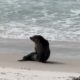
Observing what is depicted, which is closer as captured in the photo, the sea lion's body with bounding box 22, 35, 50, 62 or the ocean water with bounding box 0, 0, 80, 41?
the sea lion's body with bounding box 22, 35, 50, 62

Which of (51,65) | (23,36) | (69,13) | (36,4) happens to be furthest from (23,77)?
(36,4)

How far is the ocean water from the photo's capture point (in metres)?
13.9

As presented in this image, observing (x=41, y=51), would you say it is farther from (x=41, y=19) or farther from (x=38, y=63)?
(x=41, y=19)

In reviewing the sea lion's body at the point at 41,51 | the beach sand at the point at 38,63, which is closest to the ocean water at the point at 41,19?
the beach sand at the point at 38,63

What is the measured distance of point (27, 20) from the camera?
16.1 meters

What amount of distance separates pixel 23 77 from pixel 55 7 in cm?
1149

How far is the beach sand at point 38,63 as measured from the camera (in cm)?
733

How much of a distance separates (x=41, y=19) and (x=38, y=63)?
6.52 metres

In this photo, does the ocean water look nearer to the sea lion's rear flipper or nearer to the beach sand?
the beach sand

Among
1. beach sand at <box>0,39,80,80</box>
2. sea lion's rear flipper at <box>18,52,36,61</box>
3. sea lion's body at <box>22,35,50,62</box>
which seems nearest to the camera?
beach sand at <box>0,39,80,80</box>

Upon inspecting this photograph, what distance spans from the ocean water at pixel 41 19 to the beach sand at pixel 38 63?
1.14 meters

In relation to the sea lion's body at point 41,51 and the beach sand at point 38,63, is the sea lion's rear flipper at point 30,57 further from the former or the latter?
the beach sand at point 38,63

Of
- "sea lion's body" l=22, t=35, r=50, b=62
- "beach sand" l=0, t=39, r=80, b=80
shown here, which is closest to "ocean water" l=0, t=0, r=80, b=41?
"beach sand" l=0, t=39, r=80, b=80

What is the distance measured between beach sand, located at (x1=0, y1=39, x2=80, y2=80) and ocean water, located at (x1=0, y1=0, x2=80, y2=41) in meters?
1.14
